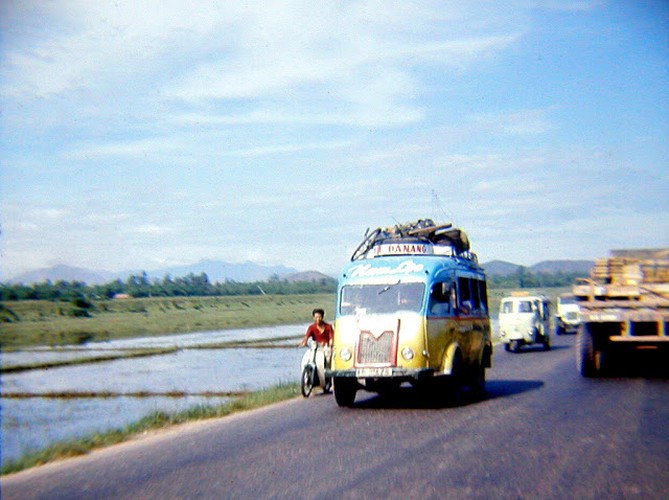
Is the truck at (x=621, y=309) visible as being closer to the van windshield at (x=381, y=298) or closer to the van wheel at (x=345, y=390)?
the van windshield at (x=381, y=298)

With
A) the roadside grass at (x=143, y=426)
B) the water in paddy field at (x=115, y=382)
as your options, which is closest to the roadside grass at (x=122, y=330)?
the roadside grass at (x=143, y=426)

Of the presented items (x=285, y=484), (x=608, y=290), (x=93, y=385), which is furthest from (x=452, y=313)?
(x=93, y=385)


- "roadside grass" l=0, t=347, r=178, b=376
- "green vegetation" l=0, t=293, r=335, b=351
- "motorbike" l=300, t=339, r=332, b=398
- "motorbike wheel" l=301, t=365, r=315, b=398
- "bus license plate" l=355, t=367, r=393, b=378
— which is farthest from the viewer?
"green vegetation" l=0, t=293, r=335, b=351

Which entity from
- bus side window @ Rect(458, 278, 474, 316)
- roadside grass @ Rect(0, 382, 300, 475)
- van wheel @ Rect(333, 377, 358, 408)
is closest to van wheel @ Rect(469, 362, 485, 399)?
bus side window @ Rect(458, 278, 474, 316)

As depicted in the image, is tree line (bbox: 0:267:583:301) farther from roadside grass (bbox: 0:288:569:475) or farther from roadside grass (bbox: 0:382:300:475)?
roadside grass (bbox: 0:382:300:475)

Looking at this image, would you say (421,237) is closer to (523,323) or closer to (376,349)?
(376,349)

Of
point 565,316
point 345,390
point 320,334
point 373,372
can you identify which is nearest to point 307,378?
point 320,334

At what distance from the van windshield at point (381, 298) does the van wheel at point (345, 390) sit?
46.3 inches

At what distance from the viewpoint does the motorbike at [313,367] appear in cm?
1542

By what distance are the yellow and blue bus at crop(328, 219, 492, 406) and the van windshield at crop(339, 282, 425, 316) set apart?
0.06 ft

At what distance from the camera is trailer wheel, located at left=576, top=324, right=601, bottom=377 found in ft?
56.5

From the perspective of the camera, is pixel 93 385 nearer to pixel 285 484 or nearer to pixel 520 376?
pixel 520 376

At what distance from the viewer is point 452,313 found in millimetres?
14172

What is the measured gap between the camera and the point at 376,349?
43.4ft
